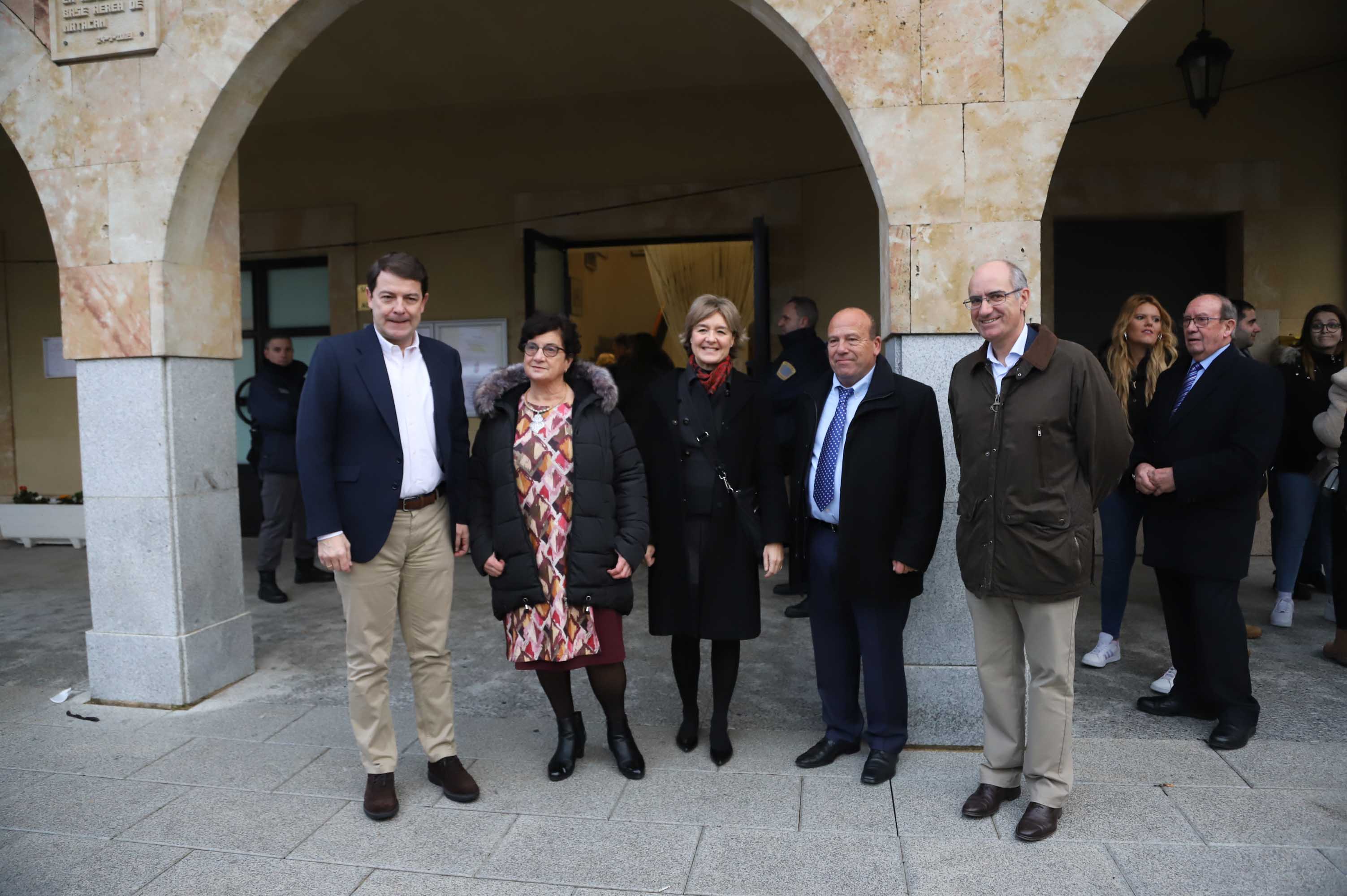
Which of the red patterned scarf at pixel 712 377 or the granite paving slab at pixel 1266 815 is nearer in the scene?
the granite paving slab at pixel 1266 815

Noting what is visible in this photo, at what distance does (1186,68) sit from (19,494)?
31.0 feet

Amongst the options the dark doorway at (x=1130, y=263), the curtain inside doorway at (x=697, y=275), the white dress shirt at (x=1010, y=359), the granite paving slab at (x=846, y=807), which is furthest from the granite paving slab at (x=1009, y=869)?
the curtain inside doorway at (x=697, y=275)

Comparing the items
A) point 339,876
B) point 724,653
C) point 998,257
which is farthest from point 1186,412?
point 339,876

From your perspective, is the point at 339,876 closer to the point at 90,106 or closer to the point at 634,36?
the point at 90,106

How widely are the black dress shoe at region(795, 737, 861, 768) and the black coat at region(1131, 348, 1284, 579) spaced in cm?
137

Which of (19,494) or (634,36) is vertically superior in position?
(634,36)

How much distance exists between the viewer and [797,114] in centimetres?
721

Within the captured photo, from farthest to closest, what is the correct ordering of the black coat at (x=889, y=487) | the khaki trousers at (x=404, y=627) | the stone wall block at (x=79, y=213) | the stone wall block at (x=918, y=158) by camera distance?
the stone wall block at (x=79, y=213), the stone wall block at (x=918, y=158), the black coat at (x=889, y=487), the khaki trousers at (x=404, y=627)

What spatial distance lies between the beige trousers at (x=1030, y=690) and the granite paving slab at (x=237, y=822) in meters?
2.17

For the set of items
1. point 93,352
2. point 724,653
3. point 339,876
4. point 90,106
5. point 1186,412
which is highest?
point 90,106

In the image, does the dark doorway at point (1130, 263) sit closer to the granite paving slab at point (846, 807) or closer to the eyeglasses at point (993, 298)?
the eyeglasses at point (993, 298)

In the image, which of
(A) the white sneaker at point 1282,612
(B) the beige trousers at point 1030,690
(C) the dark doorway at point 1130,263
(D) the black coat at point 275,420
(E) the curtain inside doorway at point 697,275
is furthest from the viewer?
(E) the curtain inside doorway at point 697,275

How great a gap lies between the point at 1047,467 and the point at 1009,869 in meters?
1.16

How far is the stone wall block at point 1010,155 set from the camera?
346cm
